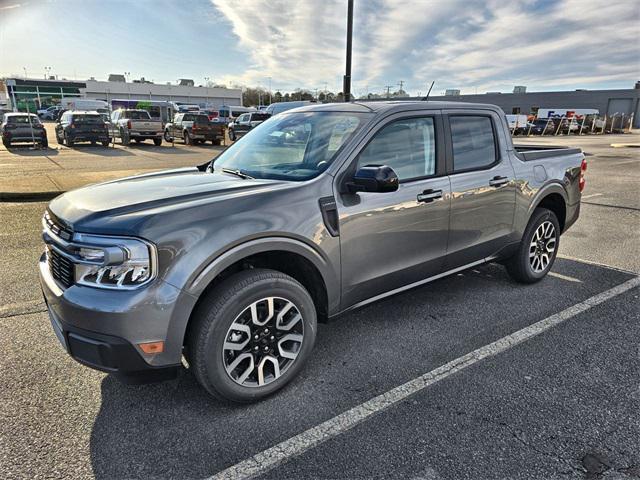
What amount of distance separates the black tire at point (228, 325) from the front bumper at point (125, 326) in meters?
0.12

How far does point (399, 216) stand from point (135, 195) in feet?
5.91

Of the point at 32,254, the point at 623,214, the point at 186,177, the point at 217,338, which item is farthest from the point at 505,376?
the point at 623,214

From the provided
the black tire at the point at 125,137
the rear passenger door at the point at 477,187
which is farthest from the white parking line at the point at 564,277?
the black tire at the point at 125,137

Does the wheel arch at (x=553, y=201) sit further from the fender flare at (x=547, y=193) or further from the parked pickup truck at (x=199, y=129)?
the parked pickup truck at (x=199, y=129)

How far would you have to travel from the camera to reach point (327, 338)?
11.8 ft

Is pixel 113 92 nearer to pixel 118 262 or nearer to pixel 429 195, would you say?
pixel 429 195

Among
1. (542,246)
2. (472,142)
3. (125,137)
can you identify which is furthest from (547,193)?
(125,137)

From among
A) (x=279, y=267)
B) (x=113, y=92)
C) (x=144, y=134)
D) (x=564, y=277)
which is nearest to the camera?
(x=279, y=267)

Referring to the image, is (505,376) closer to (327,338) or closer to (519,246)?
(327,338)

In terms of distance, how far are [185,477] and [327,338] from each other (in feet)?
5.37

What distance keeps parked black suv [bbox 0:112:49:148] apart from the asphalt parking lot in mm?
19996

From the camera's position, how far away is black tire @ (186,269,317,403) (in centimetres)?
248

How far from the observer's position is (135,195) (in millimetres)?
2809

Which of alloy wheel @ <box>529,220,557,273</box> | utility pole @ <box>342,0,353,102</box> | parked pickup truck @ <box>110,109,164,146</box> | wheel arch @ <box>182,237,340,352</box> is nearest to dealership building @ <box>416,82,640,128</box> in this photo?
parked pickup truck @ <box>110,109,164,146</box>
